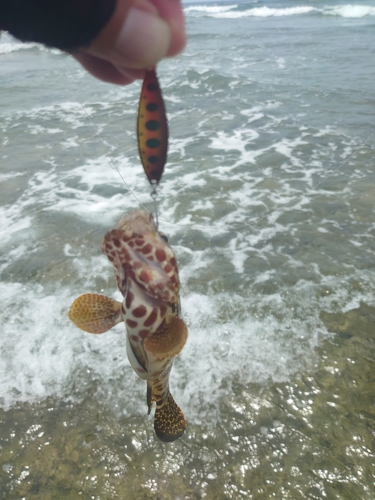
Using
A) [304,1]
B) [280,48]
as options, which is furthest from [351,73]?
[304,1]

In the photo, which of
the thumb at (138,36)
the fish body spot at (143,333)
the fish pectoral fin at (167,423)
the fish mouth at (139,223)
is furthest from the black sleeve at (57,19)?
the fish pectoral fin at (167,423)

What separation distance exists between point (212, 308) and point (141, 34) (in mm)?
5036

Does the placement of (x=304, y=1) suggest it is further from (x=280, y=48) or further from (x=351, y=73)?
(x=351, y=73)

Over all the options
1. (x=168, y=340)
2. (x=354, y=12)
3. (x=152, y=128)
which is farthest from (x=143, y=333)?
(x=354, y=12)

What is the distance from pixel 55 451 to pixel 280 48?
2594cm

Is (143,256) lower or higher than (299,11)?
higher

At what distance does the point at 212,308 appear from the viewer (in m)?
6.25

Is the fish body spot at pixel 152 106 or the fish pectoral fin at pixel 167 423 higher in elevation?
the fish body spot at pixel 152 106

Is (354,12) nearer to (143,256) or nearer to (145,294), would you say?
(143,256)

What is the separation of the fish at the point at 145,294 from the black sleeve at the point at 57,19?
1.44m

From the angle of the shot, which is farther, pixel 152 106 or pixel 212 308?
pixel 212 308

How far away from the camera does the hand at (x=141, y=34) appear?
153cm

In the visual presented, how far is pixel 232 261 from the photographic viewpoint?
7293 millimetres

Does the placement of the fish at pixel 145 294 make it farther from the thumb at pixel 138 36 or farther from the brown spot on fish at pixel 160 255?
the thumb at pixel 138 36
